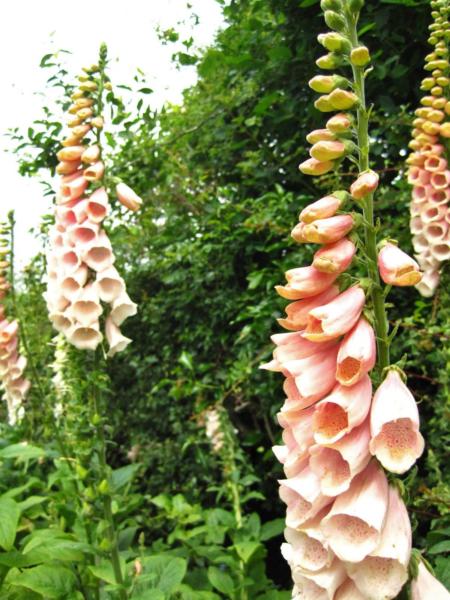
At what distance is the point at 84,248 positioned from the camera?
1866mm

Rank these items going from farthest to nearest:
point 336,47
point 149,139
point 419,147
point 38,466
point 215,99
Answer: point 215,99 → point 149,139 → point 38,466 → point 419,147 → point 336,47

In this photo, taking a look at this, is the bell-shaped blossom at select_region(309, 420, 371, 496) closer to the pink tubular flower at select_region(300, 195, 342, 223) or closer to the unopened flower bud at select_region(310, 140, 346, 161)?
the pink tubular flower at select_region(300, 195, 342, 223)

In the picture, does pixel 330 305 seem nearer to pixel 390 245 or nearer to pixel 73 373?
pixel 390 245

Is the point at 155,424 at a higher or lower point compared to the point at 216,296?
lower

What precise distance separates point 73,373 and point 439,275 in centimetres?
130

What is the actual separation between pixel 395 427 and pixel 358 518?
15 cm

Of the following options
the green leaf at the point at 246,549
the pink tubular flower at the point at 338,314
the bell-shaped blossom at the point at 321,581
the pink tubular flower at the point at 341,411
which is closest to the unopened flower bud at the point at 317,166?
the pink tubular flower at the point at 338,314

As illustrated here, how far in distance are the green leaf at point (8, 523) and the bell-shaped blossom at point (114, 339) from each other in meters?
0.52

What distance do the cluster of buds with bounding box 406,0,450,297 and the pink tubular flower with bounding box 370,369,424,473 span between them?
1.24 m

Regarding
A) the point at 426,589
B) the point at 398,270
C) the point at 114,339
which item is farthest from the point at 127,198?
the point at 426,589

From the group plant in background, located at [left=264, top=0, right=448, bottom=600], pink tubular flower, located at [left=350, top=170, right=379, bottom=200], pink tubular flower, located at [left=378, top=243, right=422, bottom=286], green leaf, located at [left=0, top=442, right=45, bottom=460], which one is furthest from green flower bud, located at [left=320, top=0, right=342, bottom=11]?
green leaf, located at [left=0, top=442, right=45, bottom=460]

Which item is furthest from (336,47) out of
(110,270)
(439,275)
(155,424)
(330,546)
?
(155,424)

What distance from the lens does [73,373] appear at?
1984mm

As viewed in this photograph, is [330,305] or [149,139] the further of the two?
[149,139]
